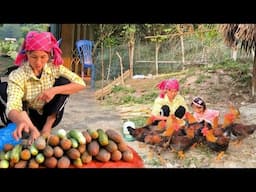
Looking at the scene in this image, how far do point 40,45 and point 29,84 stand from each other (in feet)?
0.93

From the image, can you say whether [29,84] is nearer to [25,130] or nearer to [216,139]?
[25,130]

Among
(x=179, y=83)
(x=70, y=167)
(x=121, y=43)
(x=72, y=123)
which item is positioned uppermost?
(x=121, y=43)

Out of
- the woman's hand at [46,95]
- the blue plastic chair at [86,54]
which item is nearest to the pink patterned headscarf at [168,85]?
the blue plastic chair at [86,54]

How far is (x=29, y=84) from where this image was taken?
4102mm

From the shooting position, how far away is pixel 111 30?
174 inches

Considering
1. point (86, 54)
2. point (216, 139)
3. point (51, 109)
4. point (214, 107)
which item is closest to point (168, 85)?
point (214, 107)

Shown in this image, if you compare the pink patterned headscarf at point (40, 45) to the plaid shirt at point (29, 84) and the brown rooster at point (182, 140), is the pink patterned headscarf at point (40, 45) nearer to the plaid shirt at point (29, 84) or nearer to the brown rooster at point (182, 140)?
the plaid shirt at point (29, 84)

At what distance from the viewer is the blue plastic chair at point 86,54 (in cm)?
441

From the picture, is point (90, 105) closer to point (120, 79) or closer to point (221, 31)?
point (120, 79)

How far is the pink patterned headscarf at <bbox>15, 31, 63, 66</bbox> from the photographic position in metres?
4.11

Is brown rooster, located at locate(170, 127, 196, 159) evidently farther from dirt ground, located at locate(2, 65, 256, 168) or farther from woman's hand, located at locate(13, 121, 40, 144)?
woman's hand, located at locate(13, 121, 40, 144)

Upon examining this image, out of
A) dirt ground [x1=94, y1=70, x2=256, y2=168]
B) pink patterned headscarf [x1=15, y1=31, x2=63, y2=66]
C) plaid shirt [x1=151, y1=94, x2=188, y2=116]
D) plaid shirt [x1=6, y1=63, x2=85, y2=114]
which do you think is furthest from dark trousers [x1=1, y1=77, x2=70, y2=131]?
plaid shirt [x1=151, y1=94, x2=188, y2=116]

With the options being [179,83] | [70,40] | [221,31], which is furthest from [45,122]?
[221,31]

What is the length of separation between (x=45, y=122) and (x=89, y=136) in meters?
0.34
